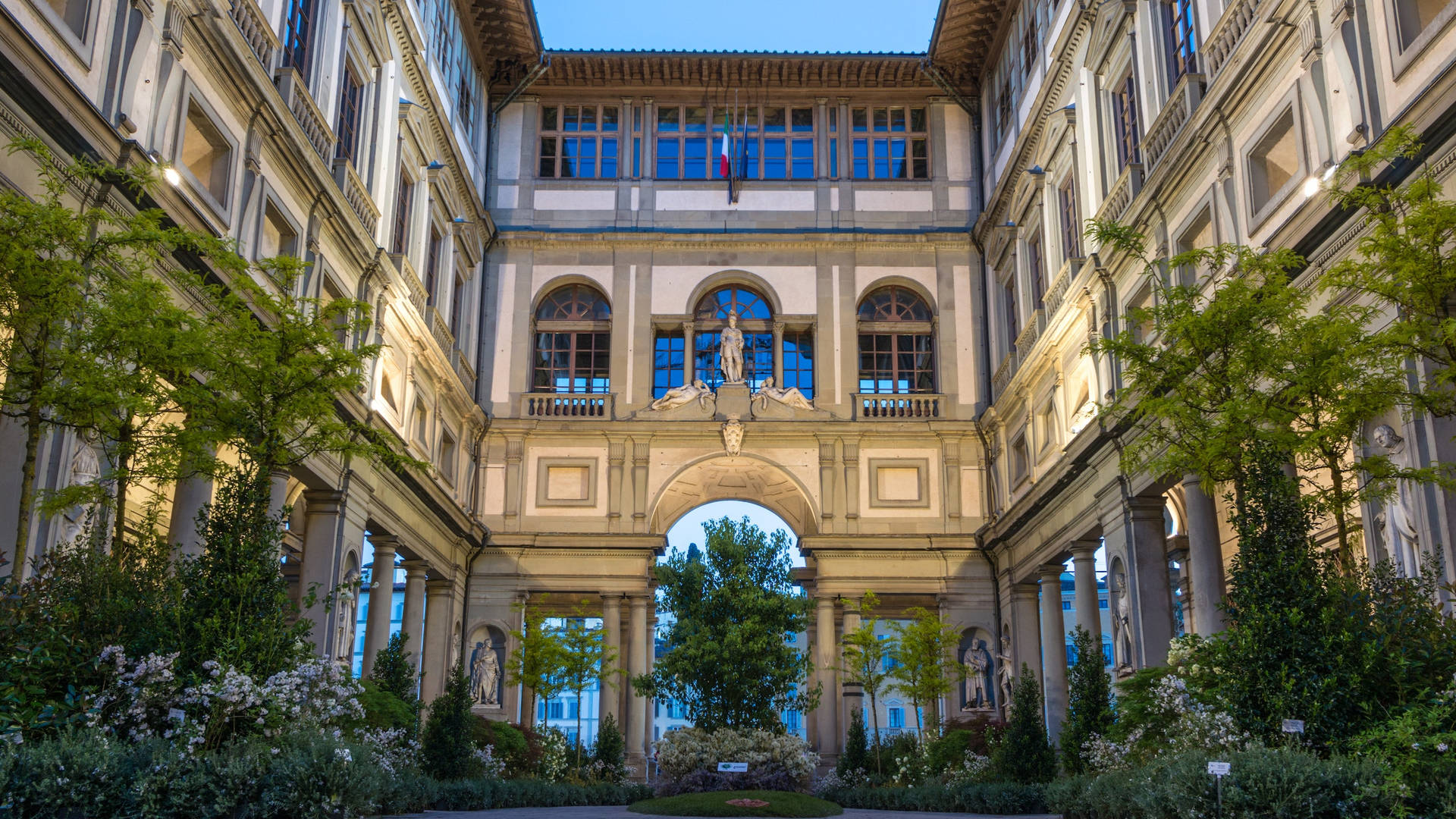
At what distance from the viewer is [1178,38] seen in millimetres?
24578

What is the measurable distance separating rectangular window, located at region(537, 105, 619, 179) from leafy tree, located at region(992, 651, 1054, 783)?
24.5m

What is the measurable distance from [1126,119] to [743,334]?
1596cm

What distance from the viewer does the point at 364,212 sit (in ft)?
91.6

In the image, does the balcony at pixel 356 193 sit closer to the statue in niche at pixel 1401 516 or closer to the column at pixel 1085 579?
the column at pixel 1085 579

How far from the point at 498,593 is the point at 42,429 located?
24.6 metres

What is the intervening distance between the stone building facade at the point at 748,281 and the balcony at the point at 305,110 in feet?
0.36

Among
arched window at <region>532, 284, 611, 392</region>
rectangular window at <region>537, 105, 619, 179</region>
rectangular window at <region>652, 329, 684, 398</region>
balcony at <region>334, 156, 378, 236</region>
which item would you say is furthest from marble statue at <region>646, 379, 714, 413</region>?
balcony at <region>334, 156, 378, 236</region>

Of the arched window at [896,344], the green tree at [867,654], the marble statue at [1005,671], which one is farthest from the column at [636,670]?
the marble statue at [1005,671]

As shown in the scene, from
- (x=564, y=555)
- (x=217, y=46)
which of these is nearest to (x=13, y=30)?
(x=217, y=46)

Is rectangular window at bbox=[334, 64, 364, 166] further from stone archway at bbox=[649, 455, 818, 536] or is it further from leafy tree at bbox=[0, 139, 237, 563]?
stone archway at bbox=[649, 455, 818, 536]

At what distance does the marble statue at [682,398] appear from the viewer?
127ft

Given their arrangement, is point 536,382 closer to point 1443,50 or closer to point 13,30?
point 13,30

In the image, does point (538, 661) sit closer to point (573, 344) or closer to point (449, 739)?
point (573, 344)

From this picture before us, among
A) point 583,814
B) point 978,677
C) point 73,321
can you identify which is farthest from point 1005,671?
point 73,321
